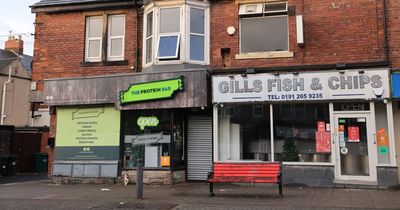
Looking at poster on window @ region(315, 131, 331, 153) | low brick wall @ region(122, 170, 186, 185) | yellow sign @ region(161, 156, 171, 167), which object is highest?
poster on window @ region(315, 131, 331, 153)

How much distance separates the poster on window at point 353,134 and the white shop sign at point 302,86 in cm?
99

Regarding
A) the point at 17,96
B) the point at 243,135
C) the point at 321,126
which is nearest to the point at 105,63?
the point at 243,135

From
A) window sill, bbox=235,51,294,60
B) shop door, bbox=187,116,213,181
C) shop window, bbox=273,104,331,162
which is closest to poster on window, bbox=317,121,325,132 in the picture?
shop window, bbox=273,104,331,162

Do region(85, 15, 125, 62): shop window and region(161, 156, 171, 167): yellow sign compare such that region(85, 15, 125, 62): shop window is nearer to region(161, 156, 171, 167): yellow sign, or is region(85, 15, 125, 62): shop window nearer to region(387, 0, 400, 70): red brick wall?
region(161, 156, 171, 167): yellow sign

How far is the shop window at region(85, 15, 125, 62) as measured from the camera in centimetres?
1534

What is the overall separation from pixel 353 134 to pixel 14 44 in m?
29.5

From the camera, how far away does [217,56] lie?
14.1 metres

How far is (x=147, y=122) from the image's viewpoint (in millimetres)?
14148

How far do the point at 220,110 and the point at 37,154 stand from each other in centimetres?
1263

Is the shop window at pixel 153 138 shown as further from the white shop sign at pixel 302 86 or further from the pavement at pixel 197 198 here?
the white shop sign at pixel 302 86

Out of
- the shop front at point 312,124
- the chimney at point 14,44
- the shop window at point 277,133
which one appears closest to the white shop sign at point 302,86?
the shop front at point 312,124

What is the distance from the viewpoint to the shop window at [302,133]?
1282 centimetres

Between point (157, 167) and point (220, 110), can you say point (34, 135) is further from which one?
point (220, 110)

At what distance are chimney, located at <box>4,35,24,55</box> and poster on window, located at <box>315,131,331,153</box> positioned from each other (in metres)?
27.9
